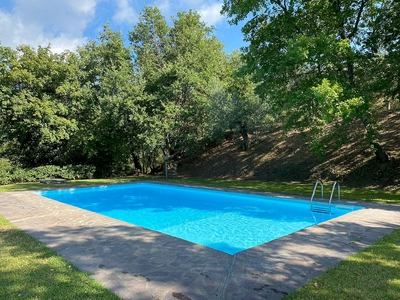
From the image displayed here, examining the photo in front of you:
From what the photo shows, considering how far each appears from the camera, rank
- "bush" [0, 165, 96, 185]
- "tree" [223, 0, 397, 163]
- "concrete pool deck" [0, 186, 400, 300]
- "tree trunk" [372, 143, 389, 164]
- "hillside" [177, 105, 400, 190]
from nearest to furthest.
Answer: "concrete pool deck" [0, 186, 400, 300], "tree" [223, 0, 397, 163], "tree trunk" [372, 143, 389, 164], "hillside" [177, 105, 400, 190], "bush" [0, 165, 96, 185]

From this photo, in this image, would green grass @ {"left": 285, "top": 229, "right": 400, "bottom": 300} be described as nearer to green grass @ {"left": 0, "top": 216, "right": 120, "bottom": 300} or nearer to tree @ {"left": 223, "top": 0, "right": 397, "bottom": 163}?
green grass @ {"left": 0, "top": 216, "right": 120, "bottom": 300}

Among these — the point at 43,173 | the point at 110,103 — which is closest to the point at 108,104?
the point at 110,103

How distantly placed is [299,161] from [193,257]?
12030 mm

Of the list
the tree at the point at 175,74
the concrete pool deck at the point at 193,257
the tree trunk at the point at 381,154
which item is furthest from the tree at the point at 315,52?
the tree at the point at 175,74

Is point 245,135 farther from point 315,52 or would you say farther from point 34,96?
point 34,96

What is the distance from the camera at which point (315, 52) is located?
29.3 ft

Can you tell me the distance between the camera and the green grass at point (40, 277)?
275cm

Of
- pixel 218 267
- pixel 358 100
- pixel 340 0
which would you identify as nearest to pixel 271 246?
pixel 218 267

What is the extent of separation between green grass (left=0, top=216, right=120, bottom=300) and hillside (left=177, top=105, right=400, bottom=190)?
11.0m

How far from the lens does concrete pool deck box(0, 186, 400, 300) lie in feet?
9.71

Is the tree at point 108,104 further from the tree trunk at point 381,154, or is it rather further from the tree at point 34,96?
the tree trunk at point 381,154

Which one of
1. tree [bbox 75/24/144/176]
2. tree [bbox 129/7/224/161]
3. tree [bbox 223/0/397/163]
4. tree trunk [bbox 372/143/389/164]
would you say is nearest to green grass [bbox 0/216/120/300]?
tree [bbox 223/0/397/163]

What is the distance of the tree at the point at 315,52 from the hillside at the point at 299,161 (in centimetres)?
89

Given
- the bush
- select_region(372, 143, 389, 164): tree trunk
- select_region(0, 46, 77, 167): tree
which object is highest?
select_region(0, 46, 77, 167): tree
